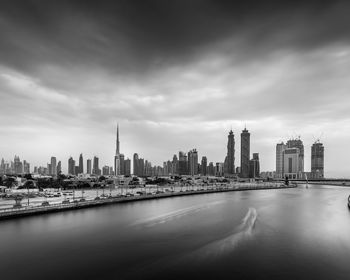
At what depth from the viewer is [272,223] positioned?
179 feet

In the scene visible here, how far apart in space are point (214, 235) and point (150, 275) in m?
18.1

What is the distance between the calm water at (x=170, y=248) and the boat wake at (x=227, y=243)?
0.12m

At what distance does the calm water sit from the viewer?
88.7 ft

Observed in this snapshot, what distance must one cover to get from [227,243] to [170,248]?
28.0ft

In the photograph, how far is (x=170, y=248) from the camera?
34625 mm

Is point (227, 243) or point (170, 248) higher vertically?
point (170, 248)

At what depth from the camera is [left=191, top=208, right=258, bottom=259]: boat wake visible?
32875 millimetres

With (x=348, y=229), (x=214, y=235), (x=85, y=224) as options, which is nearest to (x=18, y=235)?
(x=85, y=224)

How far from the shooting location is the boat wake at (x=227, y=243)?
32.9 m

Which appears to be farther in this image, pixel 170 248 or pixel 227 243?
pixel 227 243

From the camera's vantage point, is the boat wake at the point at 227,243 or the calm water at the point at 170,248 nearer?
the calm water at the point at 170,248

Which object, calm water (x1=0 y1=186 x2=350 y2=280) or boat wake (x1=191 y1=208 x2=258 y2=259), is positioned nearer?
calm water (x1=0 y1=186 x2=350 y2=280)

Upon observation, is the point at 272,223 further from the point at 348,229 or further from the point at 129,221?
the point at 129,221

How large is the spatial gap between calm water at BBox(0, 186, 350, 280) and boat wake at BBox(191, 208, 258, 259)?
0.12 metres
